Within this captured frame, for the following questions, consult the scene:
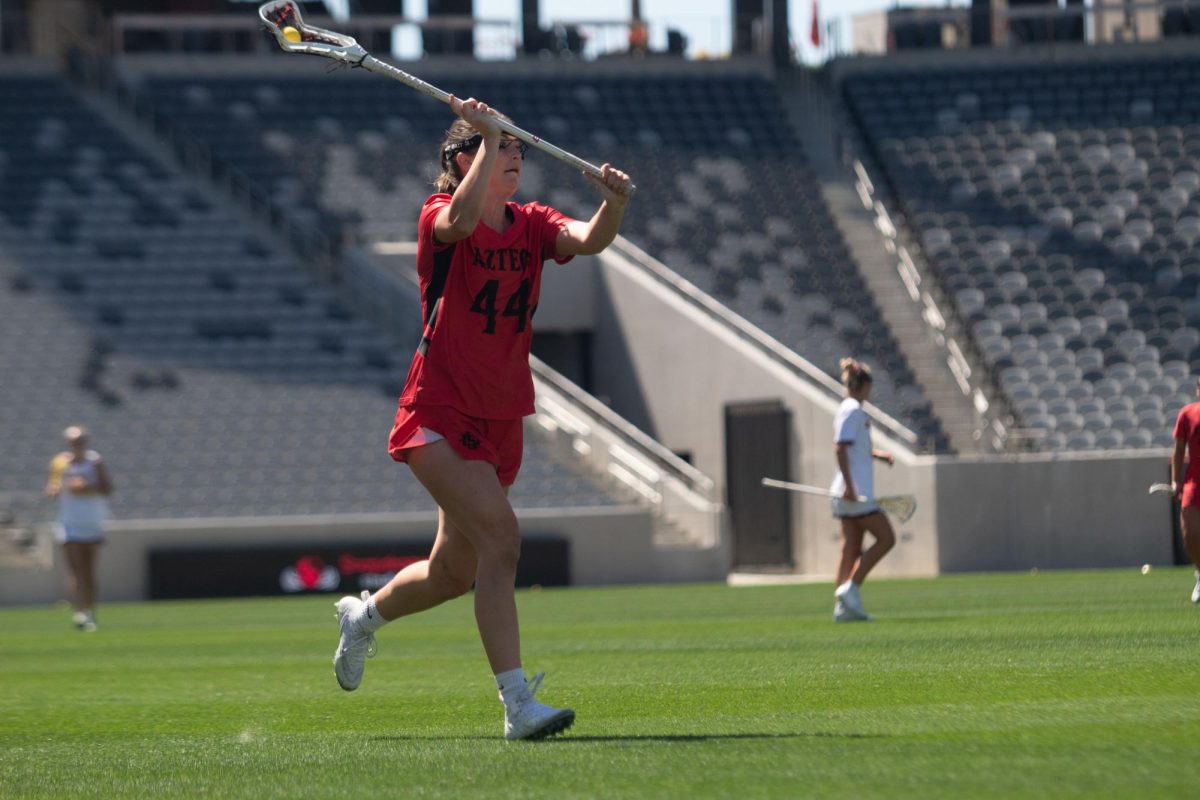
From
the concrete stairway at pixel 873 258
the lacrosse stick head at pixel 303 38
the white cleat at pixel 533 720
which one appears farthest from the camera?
the concrete stairway at pixel 873 258

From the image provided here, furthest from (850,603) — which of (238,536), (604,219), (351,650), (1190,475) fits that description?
(238,536)

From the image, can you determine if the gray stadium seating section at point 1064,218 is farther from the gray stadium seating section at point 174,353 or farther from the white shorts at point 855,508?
the white shorts at point 855,508

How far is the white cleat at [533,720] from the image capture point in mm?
6469

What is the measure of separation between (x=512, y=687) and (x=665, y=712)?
1.00 metres

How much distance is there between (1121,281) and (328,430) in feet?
39.6

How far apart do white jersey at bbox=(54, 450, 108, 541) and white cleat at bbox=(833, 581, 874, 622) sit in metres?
7.96

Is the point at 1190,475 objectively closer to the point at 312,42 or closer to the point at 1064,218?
the point at 312,42

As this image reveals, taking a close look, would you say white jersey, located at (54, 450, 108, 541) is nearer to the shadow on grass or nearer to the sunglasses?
the sunglasses

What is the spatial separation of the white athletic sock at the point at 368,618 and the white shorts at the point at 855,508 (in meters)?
7.03

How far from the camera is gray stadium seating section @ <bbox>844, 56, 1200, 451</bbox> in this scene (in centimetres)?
2816

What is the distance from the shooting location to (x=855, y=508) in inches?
556

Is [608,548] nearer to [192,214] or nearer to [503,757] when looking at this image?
[192,214]

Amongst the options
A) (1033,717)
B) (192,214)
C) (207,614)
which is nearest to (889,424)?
(207,614)

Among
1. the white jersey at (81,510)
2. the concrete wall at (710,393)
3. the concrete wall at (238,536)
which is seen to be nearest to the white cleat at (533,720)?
the white jersey at (81,510)
